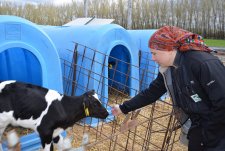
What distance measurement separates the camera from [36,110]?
3559 mm

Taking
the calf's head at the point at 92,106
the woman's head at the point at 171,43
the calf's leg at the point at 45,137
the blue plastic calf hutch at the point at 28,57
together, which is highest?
the woman's head at the point at 171,43

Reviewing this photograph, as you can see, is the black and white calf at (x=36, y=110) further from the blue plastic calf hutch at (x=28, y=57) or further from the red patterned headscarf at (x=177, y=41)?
the red patterned headscarf at (x=177, y=41)

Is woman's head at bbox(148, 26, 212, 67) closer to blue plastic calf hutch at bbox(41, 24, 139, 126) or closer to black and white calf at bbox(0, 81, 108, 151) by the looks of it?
black and white calf at bbox(0, 81, 108, 151)

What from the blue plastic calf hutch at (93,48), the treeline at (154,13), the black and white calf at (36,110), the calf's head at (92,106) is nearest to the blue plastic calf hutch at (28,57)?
the black and white calf at (36,110)

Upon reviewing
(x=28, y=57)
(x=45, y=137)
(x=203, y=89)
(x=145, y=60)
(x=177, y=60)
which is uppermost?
(x=177, y=60)

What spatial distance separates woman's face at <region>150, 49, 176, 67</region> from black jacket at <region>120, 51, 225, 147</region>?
1.5 inches

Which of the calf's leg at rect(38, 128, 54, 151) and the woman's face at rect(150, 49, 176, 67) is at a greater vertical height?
the woman's face at rect(150, 49, 176, 67)

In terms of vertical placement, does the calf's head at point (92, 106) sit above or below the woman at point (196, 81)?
below

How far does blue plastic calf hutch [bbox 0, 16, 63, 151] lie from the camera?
380 cm

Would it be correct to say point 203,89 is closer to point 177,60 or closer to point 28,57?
point 177,60

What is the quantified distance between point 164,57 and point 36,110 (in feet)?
6.13

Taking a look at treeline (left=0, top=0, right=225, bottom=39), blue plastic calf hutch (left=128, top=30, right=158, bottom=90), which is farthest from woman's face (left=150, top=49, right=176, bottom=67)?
treeline (left=0, top=0, right=225, bottom=39)

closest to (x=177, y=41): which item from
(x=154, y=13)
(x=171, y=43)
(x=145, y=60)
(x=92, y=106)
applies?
(x=171, y=43)

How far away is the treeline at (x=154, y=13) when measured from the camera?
2302 cm
